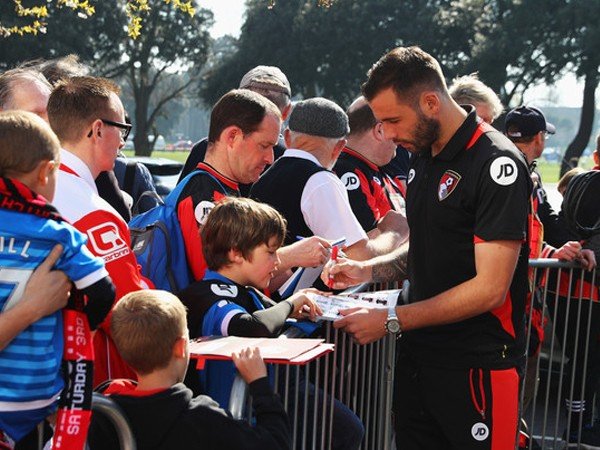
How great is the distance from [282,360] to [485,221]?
1.12m

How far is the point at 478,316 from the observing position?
364cm

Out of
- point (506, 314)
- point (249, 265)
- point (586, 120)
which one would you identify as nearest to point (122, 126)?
point (249, 265)

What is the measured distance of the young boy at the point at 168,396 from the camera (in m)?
2.65

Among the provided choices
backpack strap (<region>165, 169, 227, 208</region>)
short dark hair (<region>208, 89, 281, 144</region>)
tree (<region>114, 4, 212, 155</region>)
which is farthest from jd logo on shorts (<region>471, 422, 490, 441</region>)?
tree (<region>114, 4, 212, 155</region>)

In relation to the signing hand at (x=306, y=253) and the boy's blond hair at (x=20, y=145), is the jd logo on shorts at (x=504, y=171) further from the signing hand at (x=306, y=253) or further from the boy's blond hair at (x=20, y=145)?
the boy's blond hair at (x=20, y=145)

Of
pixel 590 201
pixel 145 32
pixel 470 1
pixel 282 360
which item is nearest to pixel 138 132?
pixel 145 32

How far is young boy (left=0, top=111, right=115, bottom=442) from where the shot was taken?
8.34 ft

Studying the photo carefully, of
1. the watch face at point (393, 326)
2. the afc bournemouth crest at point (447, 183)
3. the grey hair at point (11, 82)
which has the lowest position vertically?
the watch face at point (393, 326)

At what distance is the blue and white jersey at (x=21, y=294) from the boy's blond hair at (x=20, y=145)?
0.52ft

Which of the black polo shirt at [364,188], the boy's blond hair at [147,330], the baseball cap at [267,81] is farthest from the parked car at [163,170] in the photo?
the boy's blond hair at [147,330]

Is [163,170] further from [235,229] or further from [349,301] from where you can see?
[235,229]

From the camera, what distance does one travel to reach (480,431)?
3635 millimetres

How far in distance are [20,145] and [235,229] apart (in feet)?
3.55

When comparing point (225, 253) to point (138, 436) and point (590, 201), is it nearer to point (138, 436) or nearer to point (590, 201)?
point (138, 436)
